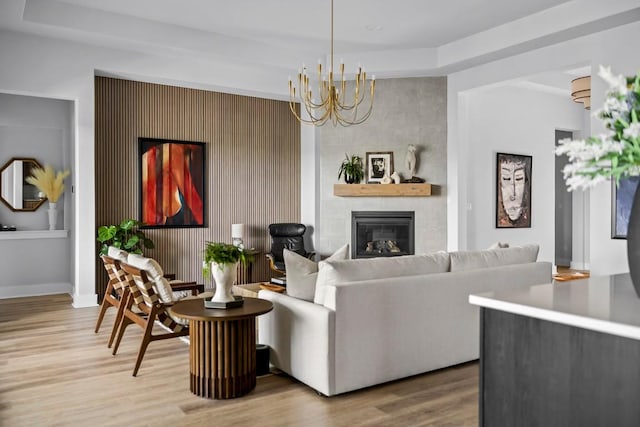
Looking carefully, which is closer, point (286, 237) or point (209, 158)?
point (209, 158)

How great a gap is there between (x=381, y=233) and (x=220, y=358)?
4663 millimetres

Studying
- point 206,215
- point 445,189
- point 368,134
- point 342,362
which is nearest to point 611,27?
point 445,189

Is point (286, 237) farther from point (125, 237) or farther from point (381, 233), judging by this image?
point (125, 237)

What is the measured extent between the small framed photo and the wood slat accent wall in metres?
1.19

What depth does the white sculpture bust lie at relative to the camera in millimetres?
7129

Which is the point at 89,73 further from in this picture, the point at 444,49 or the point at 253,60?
the point at 444,49

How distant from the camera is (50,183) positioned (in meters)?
6.62

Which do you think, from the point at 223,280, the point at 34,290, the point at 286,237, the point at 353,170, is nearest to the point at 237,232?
the point at 286,237

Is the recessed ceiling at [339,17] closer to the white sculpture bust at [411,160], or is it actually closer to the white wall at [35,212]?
the white sculpture bust at [411,160]

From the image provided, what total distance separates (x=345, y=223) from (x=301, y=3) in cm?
317

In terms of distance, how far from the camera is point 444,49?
670cm

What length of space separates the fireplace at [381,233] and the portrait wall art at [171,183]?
7.03 feet

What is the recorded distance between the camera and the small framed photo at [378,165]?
731 centimetres

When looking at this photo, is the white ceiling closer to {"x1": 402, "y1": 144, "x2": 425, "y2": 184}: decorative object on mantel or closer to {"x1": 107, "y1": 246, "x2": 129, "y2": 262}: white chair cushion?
{"x1": 402, "y1": 144, "x2": 425, "y2": 184}: decorative object on mantel
